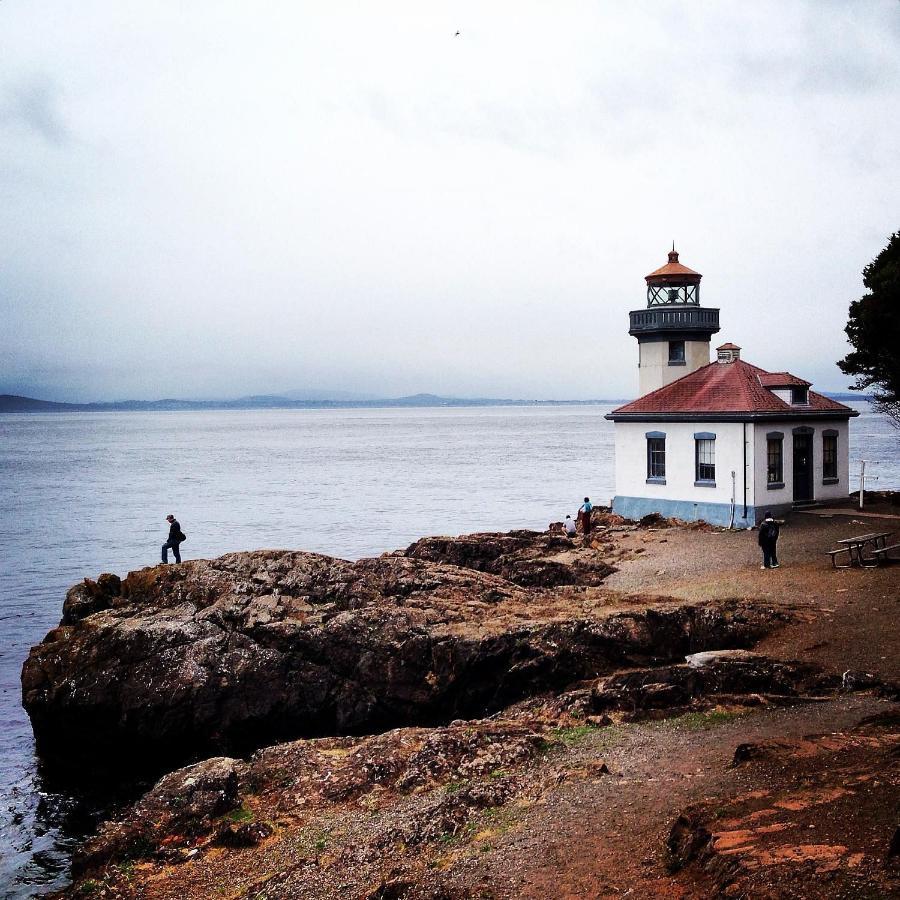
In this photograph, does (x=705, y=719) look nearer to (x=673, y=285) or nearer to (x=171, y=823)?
(x=171, y=823)

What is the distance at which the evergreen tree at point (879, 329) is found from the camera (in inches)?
1133

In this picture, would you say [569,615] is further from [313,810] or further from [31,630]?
[31,630]

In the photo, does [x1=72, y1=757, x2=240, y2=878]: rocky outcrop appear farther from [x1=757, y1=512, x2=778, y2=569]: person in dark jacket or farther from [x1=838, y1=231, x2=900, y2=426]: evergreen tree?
[x1=838, y1=231, x2=900, y2=426]: evergreen tree

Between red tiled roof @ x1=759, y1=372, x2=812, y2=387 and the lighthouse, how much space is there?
445 centimetres

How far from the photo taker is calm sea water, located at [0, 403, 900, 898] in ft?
62.2

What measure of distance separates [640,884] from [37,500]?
73.6m

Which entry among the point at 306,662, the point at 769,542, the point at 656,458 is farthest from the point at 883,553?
the point at 306,662

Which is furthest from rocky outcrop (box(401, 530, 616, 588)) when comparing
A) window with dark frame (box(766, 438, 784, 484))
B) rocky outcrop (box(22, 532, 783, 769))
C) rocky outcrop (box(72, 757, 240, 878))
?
rocky outcrop (box(72, 757, 240, 878))

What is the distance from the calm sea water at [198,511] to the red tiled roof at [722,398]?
52.5ft

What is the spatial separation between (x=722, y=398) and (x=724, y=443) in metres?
1.89

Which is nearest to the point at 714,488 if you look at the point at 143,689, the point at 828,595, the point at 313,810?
the point at 828,595

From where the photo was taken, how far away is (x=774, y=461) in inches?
1321

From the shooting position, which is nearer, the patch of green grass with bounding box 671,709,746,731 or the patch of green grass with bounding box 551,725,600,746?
the patch of green grass with bounding box 671,709,746,731

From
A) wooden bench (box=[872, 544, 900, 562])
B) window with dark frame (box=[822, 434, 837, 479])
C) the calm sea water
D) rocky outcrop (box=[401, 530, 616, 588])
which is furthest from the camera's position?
window with dark frame (box=[822, 434, 837, 479])
